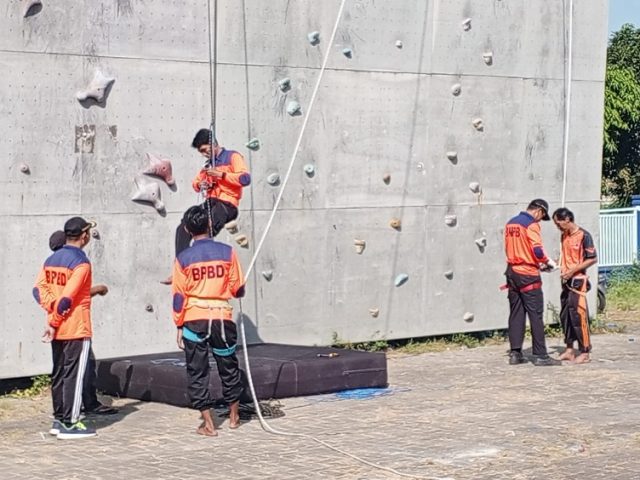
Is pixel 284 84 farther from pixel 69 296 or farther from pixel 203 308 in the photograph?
pixel 69 296

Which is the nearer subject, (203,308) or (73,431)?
(203,308)

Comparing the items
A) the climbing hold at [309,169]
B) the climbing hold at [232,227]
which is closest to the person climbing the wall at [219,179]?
the climbing hold at [232,227]

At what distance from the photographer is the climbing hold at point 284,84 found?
14.3 m

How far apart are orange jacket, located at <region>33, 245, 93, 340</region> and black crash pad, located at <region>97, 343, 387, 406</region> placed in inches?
57.4

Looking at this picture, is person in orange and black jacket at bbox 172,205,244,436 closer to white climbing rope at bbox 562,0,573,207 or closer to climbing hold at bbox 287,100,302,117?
climbing hold at bbox 287,100,302,117

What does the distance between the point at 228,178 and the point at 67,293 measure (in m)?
2.47

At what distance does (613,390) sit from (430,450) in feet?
11.5

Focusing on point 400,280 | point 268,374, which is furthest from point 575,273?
point 268,374

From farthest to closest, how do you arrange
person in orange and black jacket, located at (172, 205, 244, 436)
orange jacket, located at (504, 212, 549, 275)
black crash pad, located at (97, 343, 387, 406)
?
orange jacket, located at (504, 212, 549, 275) < black crash pad, located at (97, 343, 387, 406) < person in orange and black jacket, located at (172, 205, 244, 436)

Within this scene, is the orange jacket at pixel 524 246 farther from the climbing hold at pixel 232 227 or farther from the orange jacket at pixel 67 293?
the orange jacket at pixel 67 293

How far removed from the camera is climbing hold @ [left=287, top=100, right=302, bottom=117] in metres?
14.3

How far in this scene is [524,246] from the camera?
14273 millimetres

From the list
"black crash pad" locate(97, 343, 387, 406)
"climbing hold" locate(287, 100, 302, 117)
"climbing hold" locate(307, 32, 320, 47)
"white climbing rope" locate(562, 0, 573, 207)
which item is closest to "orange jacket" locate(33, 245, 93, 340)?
"black crash pad" locate(97, 343, 387, 406)

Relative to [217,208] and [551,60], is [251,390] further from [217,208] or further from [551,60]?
[551,60]
